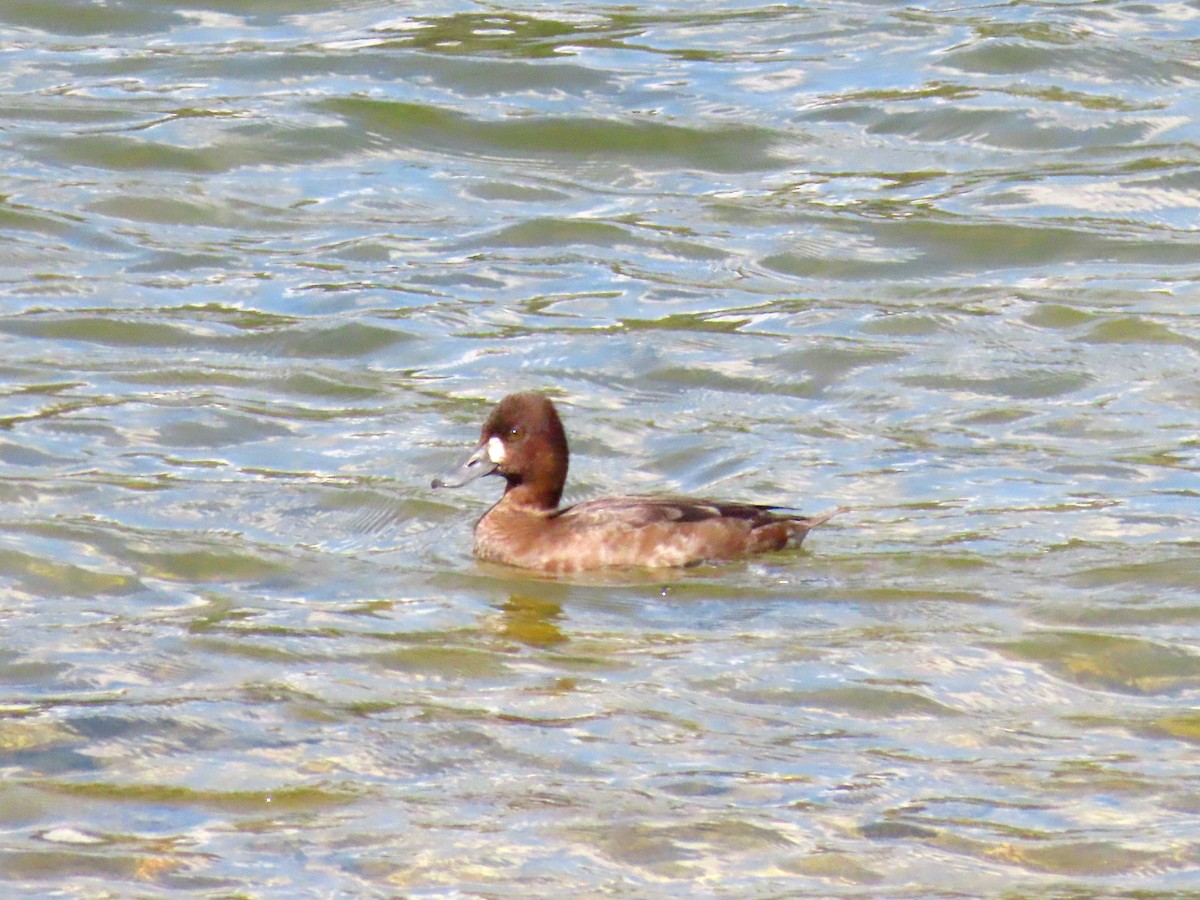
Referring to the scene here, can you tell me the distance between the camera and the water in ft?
21.2

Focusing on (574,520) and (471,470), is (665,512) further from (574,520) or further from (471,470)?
(471,470)

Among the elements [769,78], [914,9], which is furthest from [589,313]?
[914,9]

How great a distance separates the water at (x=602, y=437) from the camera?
6.46 meters

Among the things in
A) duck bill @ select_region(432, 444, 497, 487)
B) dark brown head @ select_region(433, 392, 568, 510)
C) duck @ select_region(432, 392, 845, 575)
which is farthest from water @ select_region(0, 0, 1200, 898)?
dark brown head @ select_region(433, 392, 568, 510)

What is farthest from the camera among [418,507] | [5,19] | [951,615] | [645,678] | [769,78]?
[5,19]

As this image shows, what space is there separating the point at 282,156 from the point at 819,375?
5.36 meters

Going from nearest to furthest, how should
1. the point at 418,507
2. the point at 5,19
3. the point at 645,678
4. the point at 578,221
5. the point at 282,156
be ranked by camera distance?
1. the point at 645,678
2. the point at 418,507
3. the point at 578,221
4. the point at 282,156
5. the point at 5,19

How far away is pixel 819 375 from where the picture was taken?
12.1m

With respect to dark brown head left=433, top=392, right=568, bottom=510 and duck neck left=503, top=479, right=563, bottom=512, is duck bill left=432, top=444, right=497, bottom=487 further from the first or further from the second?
duck neck left=503, top=479, right=563, bottom=512

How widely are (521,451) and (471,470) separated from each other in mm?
232

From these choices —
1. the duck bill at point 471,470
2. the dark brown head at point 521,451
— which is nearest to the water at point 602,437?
the duck bill at point 471,470

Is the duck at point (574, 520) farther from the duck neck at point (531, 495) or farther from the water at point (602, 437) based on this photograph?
the water at point (602, 437)

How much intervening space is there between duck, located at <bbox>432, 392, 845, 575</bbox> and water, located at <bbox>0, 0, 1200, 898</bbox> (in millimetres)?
135

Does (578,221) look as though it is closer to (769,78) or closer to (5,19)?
(769,78)
